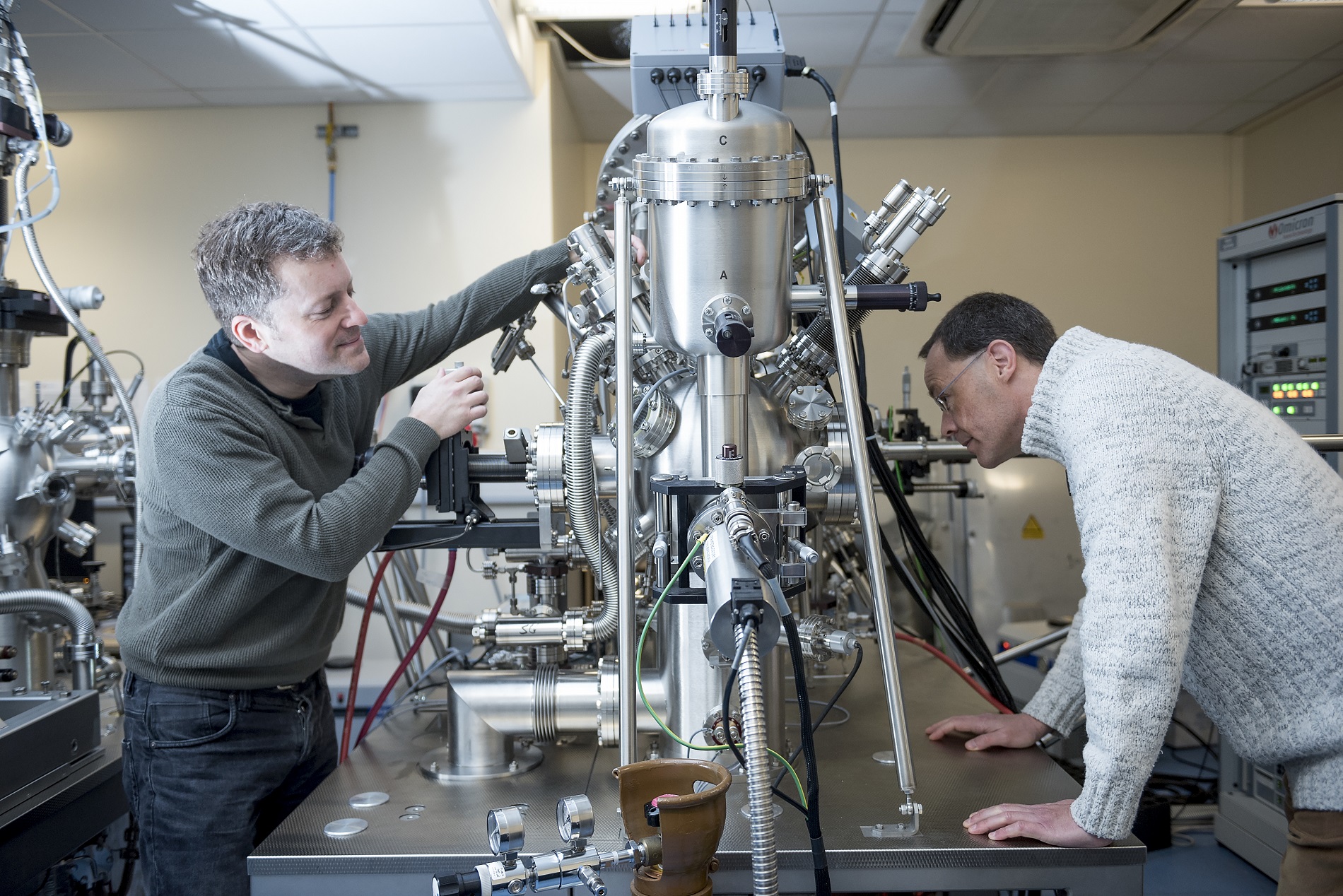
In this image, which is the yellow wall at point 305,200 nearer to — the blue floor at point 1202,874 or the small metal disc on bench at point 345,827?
the blue floor at point 1202,874

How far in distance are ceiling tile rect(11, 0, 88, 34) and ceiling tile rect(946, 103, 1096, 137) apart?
3.38 m

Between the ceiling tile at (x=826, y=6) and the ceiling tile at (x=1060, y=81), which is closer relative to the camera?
the ceiling tile at (x=826, y=6)

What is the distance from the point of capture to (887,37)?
3375 mm

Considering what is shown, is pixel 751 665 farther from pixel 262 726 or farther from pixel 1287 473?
pixel 262 726

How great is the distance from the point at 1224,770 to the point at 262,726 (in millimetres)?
2498

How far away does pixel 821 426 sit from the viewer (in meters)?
1.18

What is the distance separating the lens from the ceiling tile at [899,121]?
4.15m

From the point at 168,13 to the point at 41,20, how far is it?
41 centimetres

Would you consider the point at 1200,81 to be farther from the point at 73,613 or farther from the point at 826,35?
the point at 73,613

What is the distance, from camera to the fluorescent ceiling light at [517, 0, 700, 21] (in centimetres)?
315

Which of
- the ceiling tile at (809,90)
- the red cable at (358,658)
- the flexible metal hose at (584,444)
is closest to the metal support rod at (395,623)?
the red cable at (358,658)

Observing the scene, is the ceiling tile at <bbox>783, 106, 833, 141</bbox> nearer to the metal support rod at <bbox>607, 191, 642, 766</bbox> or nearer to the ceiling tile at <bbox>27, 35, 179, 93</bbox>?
the ceiling tile at <bbox>27, 35, 179, 93</bbox>

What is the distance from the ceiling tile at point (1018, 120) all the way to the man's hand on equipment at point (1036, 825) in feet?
12.4

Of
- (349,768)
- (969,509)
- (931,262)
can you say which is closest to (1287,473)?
(349,768)
